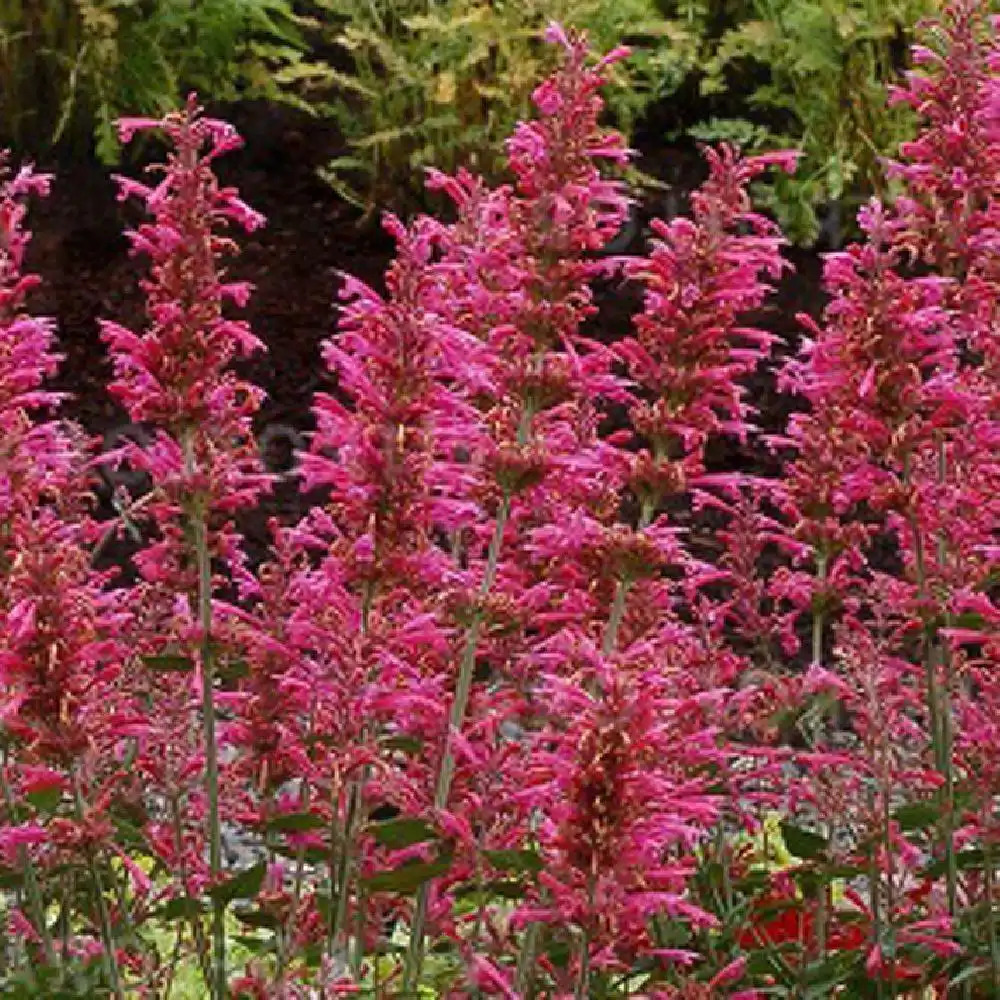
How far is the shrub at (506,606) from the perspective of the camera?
8.39 ft

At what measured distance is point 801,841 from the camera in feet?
9.65

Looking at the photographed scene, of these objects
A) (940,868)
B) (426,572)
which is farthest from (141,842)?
(940,868)

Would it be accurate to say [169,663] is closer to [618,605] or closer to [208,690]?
[208,690]

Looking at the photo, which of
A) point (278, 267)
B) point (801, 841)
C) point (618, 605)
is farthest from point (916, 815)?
point (278, 267)

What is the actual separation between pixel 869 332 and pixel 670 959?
2.70 ft

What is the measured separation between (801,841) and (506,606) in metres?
0.55

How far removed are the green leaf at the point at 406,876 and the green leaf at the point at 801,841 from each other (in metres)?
0.54

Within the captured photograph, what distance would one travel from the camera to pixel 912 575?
3086 mm

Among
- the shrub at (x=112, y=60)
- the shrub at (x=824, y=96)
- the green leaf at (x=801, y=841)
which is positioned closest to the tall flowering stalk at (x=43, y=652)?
the green leaf at (x=801, y=841)

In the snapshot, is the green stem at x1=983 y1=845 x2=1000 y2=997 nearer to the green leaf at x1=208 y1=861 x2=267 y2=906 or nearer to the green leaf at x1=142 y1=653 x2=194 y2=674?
the green leaf at x1=208 y1=861 x2=267 y2=906

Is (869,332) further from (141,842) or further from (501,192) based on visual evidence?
(141,842)

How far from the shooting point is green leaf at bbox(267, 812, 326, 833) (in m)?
2.67

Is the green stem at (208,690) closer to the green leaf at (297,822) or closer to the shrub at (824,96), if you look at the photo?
the green leaf at (297,822)

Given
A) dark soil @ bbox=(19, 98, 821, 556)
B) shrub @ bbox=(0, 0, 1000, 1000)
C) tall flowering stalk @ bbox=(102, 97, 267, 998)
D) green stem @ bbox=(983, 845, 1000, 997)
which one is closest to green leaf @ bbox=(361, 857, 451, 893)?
shrub @ bbox=(0, 0, 1000, 1000)
